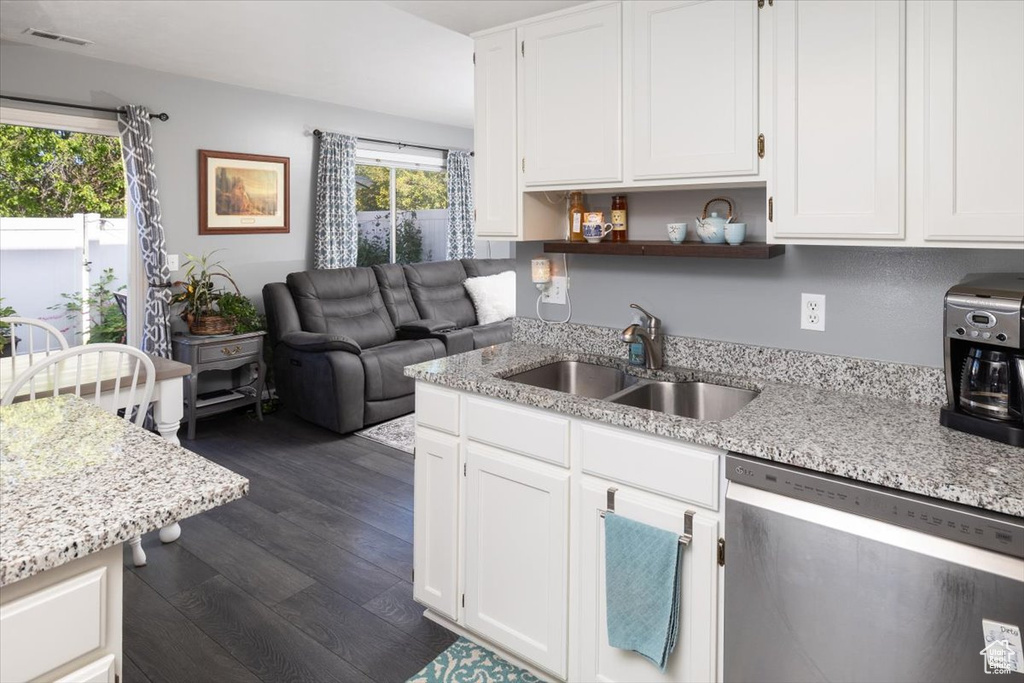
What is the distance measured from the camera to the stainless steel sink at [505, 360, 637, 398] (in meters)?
2.44

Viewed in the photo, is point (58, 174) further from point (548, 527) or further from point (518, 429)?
point (548, 527)

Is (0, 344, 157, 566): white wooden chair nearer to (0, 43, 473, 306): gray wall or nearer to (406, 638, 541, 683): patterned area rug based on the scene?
(406, 638, 541, 683): patterned area rug

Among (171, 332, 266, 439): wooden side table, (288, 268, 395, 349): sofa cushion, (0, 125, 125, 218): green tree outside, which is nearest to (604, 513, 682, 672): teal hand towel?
(171, 332, 266, 439): wooden side table

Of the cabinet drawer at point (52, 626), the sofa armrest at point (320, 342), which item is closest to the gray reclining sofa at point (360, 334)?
the sofa armrest at point (320, 342)

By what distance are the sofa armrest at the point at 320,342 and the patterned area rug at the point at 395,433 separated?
0.56m

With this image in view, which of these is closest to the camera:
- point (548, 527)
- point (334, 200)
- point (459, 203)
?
point (548, 527)

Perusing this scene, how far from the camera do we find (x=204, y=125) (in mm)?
4883

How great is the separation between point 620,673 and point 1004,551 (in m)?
1.03

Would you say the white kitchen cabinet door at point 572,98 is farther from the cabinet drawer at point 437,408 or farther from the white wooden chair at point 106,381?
the white wooden chair at point 106,381

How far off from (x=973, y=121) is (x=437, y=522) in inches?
75.2

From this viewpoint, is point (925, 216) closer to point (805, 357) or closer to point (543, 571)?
point (805, 357)

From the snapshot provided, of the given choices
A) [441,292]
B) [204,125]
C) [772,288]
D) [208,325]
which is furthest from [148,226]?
[772,288]

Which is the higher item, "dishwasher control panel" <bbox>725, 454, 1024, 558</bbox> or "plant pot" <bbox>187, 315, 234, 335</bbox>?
"plant pot" <bbox>187, 315, 234, 335</bbox>

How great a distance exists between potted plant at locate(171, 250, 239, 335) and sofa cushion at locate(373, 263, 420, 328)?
1.36 meters
